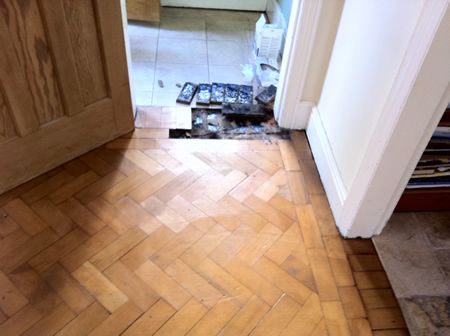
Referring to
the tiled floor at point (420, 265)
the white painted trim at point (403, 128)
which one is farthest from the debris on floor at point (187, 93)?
the tiled floor at point (420, 265)

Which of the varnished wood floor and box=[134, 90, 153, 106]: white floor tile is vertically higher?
box=[134, 90, 153, 106]: white floor tile

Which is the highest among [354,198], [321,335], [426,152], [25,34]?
[25,34]

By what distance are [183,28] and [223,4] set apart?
44 cm

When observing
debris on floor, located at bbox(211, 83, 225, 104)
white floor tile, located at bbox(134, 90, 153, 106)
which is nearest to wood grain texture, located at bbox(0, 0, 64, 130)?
white floor tile, located at bbox(134, 90, 153, 106)

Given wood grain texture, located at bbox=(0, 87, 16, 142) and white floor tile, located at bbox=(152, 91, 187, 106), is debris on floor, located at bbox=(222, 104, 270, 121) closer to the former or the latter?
white floor tile, located at bbox=(152, 91, 187, 106)

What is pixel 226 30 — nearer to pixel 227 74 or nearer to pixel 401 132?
pixel 227 74

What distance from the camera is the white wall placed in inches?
47.2

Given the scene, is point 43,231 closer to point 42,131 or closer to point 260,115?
point 42,131

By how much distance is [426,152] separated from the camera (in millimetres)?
1492

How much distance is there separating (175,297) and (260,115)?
107cm

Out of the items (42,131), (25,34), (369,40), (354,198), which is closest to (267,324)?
(354,198)

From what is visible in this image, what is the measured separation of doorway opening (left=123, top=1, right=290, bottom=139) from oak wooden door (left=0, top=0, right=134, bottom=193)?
0.76ft

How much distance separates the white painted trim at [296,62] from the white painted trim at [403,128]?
0.59 meters

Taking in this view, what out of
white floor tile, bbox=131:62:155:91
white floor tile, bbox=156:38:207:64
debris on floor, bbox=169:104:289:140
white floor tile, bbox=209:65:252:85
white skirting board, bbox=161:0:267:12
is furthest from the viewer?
white skirting board, bbox=161:0:267:12
